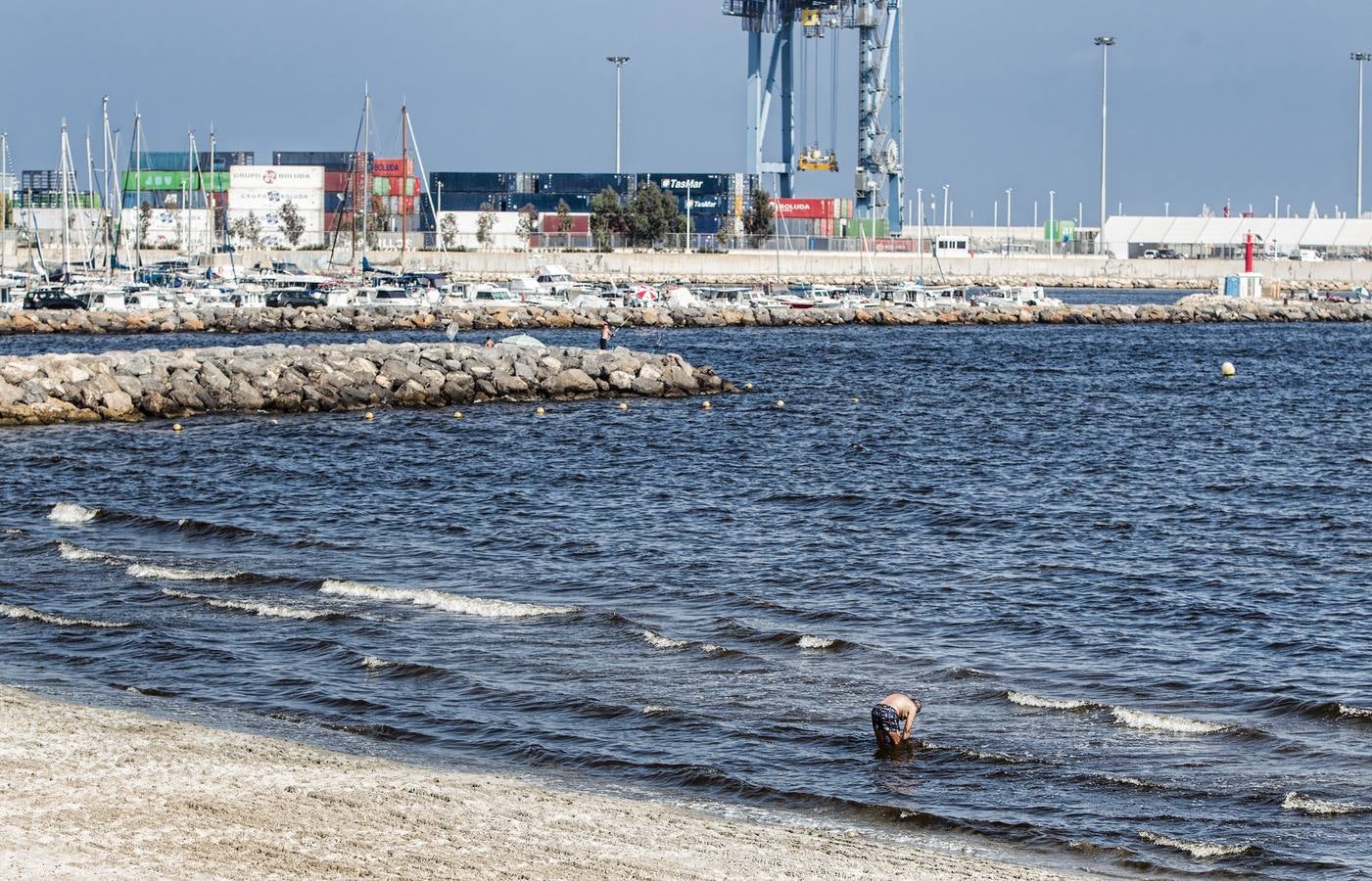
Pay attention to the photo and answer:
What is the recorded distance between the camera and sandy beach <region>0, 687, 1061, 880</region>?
9422mm

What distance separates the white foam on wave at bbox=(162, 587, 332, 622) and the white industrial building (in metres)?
167

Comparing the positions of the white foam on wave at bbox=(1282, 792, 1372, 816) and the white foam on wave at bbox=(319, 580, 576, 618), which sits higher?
the white foam on wave at bbox=(319, 580, 576, 618)

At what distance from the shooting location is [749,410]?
43906 mm

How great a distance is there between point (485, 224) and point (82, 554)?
135424mm

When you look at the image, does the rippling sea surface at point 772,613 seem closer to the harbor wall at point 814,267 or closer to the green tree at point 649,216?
the harbor wall at point 814,267

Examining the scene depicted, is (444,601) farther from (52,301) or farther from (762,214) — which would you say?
(762,214)

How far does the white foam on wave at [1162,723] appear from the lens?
13.6m

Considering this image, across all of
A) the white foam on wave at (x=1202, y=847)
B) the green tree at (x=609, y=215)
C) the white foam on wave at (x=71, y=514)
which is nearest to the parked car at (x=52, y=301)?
the white foam on wave at (x=71, y=514)

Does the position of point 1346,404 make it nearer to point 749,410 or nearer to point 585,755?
point 749,410

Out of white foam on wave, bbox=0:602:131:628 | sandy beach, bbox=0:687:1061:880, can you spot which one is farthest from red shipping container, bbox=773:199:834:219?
sandy beach, bbox=0:687:1061:880

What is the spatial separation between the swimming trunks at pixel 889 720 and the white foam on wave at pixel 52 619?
7.93m

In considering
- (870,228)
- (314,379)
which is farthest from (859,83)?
(314,379)

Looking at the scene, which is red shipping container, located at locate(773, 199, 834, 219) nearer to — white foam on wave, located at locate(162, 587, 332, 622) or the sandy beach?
white foam on wave, located at locate(162, 587, 332, 622)

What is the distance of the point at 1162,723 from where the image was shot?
1377 cm
